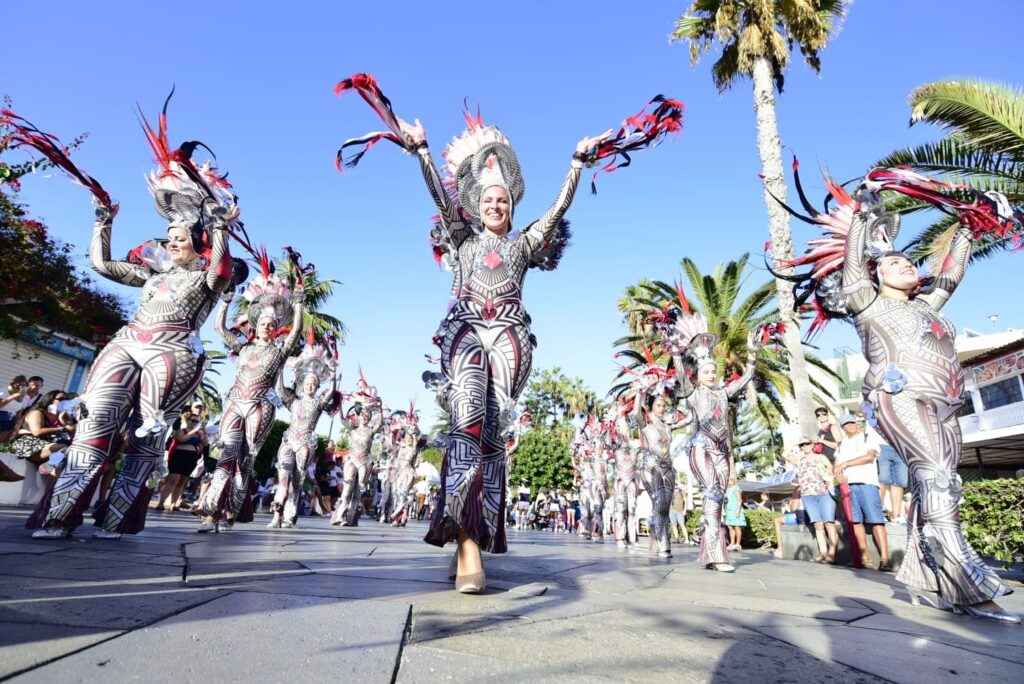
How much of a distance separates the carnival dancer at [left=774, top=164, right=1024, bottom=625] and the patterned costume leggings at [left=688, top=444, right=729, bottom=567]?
198cm

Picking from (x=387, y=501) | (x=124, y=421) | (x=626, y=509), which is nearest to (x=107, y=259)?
(x=124, y=421)

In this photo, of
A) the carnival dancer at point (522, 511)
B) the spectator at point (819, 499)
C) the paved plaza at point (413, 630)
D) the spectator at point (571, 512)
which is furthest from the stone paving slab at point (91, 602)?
the carnival dancer at point (522, 511)

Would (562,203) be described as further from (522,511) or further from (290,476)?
(522,511)

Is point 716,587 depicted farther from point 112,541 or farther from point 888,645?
point 112,541

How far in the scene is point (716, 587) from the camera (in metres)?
3.96

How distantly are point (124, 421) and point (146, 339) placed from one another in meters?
0.59

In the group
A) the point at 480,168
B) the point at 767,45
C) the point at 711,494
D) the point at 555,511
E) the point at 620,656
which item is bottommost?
the point at 620,656

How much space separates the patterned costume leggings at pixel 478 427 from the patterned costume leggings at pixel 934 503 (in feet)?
7.57

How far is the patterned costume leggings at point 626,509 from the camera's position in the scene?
12.2 m

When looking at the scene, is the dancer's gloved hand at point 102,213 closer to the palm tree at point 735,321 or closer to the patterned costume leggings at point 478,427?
the patterned costume leggings at point 478,427

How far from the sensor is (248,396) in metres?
6.74

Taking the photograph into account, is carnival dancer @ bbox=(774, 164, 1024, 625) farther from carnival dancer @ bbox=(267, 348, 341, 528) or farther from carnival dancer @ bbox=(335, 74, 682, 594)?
carnival dancer @ bbox=(267, 348, 341, 528)

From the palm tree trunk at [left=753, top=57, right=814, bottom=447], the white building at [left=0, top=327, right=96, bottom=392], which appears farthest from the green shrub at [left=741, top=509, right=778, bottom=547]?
the white building at [left=0, top=327, right=96, bottom=392]

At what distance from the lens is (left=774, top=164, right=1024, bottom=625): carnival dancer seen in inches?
132
